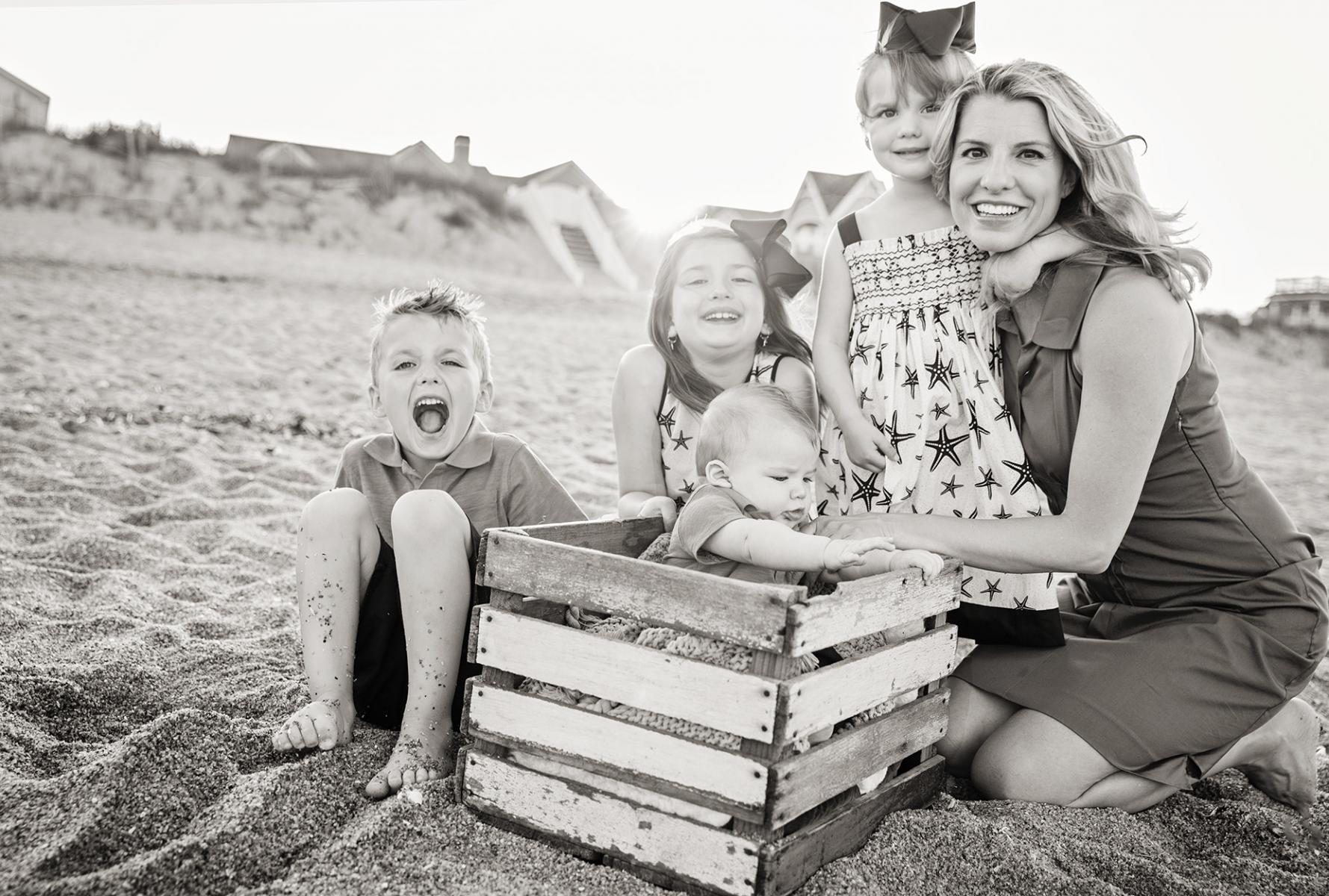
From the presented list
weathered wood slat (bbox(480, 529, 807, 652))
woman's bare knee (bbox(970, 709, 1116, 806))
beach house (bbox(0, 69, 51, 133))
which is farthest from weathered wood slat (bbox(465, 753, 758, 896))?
beach house (bbox(0, 69, 51, 133))

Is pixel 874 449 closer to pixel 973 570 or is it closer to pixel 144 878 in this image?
pixel 973 570

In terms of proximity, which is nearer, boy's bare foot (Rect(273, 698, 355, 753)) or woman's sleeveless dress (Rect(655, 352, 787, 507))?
boy's bare foot (Rect(273, 698, 355, 753))

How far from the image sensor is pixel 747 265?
2.96 m

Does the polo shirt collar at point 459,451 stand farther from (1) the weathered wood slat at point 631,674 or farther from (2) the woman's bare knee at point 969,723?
(2) the woman's bare knee at point 969,723

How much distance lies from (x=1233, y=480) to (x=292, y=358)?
813cm

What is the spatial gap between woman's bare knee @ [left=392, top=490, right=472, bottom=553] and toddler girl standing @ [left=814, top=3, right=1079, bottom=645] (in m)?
1.08

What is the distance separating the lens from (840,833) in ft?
6.84

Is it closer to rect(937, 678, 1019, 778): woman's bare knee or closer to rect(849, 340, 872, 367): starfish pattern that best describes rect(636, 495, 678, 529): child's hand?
rect(849, 340, 872, 367): starfish pattern

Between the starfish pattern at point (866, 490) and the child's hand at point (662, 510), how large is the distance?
52cm

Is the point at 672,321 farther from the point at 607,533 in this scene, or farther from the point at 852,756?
the point at 852,756

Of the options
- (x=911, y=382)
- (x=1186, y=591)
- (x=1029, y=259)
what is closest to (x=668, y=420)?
(x=911, y=382)

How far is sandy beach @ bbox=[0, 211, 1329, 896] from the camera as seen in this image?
1992 millimetres

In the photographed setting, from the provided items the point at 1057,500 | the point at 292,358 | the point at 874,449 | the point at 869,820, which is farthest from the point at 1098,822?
the point at 292,358

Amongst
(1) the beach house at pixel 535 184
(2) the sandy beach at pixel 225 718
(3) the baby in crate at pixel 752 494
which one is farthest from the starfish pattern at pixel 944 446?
(1) the beach house at pixel 535 184
